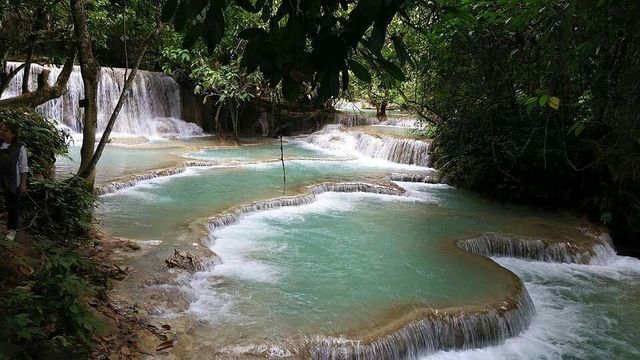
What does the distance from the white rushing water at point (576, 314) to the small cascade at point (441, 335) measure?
0.10m

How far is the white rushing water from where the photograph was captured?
512cm

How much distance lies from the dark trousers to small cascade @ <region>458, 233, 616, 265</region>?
5.86 meters

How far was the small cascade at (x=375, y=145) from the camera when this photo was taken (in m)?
14.4

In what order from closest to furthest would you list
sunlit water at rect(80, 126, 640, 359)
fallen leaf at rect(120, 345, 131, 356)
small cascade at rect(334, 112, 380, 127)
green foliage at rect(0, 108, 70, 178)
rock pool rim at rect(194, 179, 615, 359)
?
1. fallen leaf at rect(120, 345, 131, 356)
2. rock pool rim at rect(194, 179, 615, 359)
3. sunlit water at rect(80, 126, 640, 359)
4. green foliage at rect(0, 108, 70, 178)
5. small cascade at rect(334, 112, 380, 127)

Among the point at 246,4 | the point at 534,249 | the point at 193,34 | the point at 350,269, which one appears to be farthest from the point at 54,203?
the point at 534,249

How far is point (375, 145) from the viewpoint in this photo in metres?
15.9

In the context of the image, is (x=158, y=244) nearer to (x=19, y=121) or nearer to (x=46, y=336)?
(x=19, y=121)

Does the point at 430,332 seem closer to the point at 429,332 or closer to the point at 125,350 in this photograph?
the point at 429,332

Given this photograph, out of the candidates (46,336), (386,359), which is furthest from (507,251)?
(46,336)

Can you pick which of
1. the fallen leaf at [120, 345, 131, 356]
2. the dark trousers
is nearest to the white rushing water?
the fallen leaf at [120, 345, 131, 356]

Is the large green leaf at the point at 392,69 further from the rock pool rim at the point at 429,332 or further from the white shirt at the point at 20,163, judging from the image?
the white shirt at the point at 20,163

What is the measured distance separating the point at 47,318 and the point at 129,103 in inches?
630

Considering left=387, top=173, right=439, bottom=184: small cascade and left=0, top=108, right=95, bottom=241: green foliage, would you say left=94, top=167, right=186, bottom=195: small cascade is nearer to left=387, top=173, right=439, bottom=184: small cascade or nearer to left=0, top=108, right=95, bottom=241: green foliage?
left=0, top=108, right=95, bottom=241: green foliage

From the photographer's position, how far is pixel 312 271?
20.3 ft
